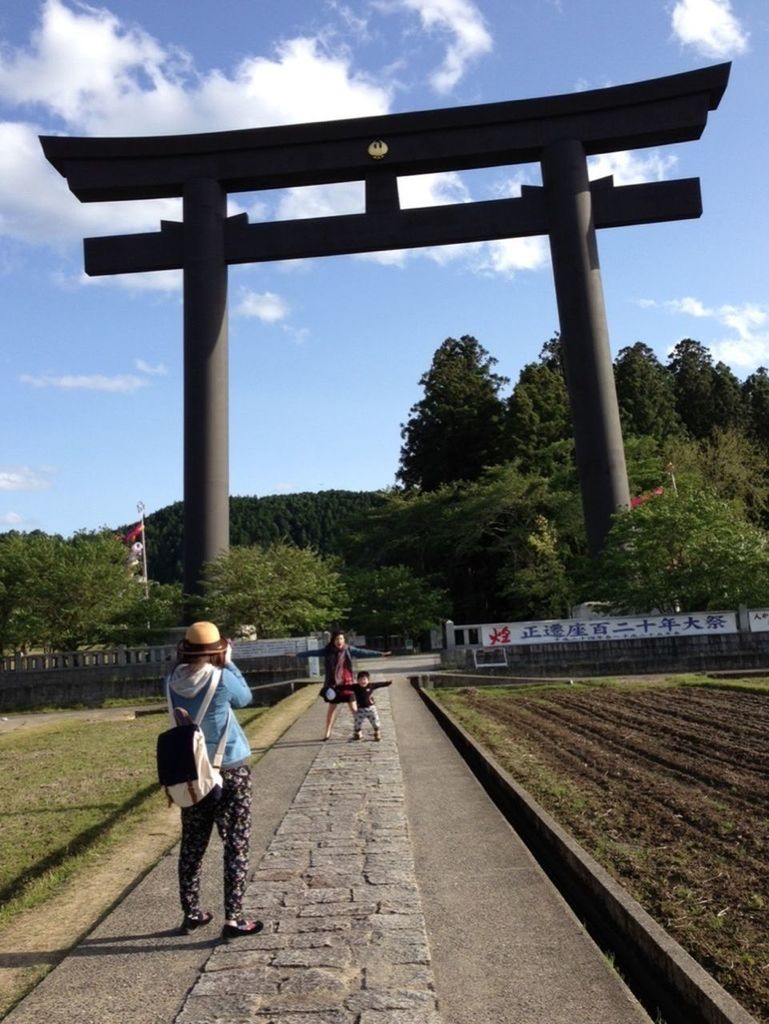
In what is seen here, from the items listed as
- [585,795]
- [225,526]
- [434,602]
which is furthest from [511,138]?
[585,795]

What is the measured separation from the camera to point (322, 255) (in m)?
28.8

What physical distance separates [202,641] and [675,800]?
167 inches

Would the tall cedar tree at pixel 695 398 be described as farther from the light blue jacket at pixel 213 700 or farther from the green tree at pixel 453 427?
the light blue jacket at pixel 213 700

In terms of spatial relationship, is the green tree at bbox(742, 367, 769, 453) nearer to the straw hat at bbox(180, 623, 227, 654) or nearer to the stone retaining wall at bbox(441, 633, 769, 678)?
the stone retaining wall at bbox(441, 633, 769, 678)

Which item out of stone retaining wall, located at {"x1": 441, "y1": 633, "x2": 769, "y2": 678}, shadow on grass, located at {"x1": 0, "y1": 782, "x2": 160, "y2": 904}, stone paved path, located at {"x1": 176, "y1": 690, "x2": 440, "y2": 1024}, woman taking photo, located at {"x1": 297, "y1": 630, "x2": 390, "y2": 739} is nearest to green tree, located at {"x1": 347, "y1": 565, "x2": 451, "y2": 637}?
stone retaining wall, located at {"x1": 441, "y1": 633, "x2": 769, "y2": 678}

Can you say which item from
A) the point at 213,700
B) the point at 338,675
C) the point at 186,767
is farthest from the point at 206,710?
the point at 338,675

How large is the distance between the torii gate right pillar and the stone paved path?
22664 millimetres

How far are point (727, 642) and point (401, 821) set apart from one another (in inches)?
756

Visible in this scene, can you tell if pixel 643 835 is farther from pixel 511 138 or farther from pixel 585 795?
pixel 511 138

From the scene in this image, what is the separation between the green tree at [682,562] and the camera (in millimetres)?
25219

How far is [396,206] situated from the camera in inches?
1134

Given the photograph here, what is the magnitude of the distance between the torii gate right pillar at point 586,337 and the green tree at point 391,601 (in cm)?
1212

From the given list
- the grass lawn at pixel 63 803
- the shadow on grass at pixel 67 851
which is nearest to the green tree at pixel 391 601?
the grass lawn at pixel 63 803

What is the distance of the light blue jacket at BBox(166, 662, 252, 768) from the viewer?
14.6 feet
